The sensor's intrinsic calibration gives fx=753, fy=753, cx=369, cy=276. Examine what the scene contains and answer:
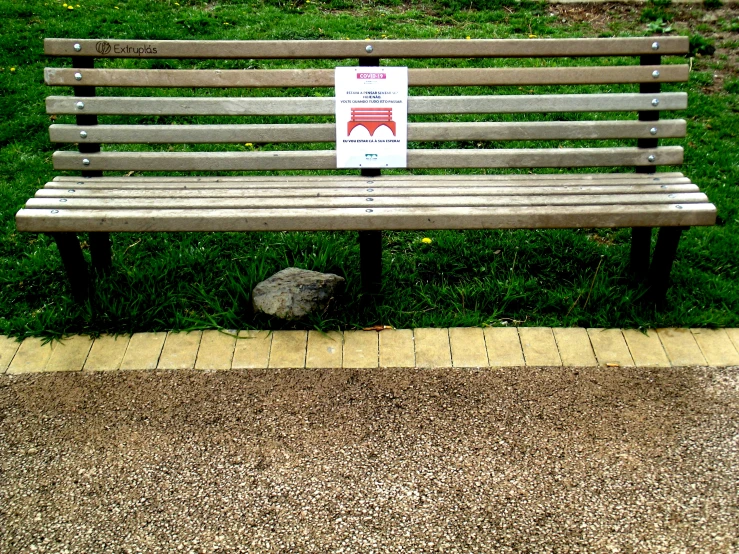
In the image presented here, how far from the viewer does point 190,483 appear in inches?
111

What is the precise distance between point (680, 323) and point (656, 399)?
624 mm

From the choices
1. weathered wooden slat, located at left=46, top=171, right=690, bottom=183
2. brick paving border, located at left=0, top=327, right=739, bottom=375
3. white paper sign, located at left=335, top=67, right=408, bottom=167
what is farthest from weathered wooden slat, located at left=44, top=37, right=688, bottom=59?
brick paving border, located at left=0, top=327, right=739, bottom=375

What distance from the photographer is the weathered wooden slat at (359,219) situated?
135 inches

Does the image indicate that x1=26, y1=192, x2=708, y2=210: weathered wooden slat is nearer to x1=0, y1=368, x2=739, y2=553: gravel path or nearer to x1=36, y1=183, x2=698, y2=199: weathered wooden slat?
x1=36, y1=183, x2=698, y2=199: weathered wooden slat

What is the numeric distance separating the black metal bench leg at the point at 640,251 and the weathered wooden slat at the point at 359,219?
40 centimetres

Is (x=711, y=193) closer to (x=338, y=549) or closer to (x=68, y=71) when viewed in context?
(x=338, y=549)

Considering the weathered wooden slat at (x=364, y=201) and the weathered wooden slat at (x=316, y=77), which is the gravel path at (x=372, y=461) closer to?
the weathered wooden slat at (x=364, y=201)

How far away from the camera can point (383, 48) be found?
12.1ft

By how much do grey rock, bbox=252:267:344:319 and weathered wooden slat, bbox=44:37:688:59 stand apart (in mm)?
1100

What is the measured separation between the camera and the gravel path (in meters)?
2.59

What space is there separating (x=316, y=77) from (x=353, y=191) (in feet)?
1.96

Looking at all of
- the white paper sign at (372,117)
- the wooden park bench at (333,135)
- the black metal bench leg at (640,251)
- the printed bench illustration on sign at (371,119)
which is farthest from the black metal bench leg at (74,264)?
the black metal bench leg at (640,251)

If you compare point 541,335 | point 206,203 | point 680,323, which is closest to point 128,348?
point 206,203

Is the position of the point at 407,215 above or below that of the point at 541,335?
above
